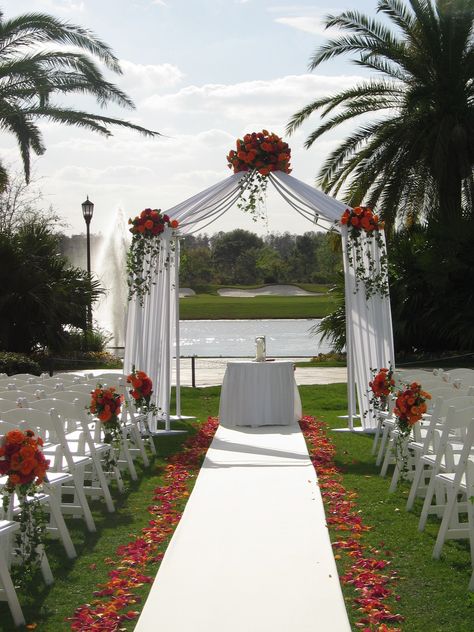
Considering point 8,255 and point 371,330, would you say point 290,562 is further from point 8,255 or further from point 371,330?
point 8,255

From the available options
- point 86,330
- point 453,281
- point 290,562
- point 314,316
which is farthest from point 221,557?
point 314,316

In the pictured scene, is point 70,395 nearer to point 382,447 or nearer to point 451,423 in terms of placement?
point 382,447

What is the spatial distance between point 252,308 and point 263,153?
143 feet

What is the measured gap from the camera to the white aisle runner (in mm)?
4492

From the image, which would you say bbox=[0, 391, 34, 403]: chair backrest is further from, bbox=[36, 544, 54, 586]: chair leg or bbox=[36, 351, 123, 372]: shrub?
bbox=[36, 351, 123, 372]: shrub

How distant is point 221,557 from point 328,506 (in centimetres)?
168

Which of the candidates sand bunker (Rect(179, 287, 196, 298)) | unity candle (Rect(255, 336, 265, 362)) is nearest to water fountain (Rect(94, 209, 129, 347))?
unity candle (Rect(255, 336, 265, 362))

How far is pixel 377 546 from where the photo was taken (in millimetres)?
5891

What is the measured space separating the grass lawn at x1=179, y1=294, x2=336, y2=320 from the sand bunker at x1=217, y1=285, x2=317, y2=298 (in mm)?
2584

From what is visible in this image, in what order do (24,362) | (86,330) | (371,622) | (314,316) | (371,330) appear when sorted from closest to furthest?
(371,622) → (371,330) → (24,362) → (86,330) → (314,316)

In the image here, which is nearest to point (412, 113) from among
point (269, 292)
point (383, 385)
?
point (383, 385)

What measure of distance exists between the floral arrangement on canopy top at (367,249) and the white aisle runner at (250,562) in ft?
10.4

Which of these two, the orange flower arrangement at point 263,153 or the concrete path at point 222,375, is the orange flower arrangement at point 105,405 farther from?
the concrete path at point 222,375

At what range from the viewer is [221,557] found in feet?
18.2
